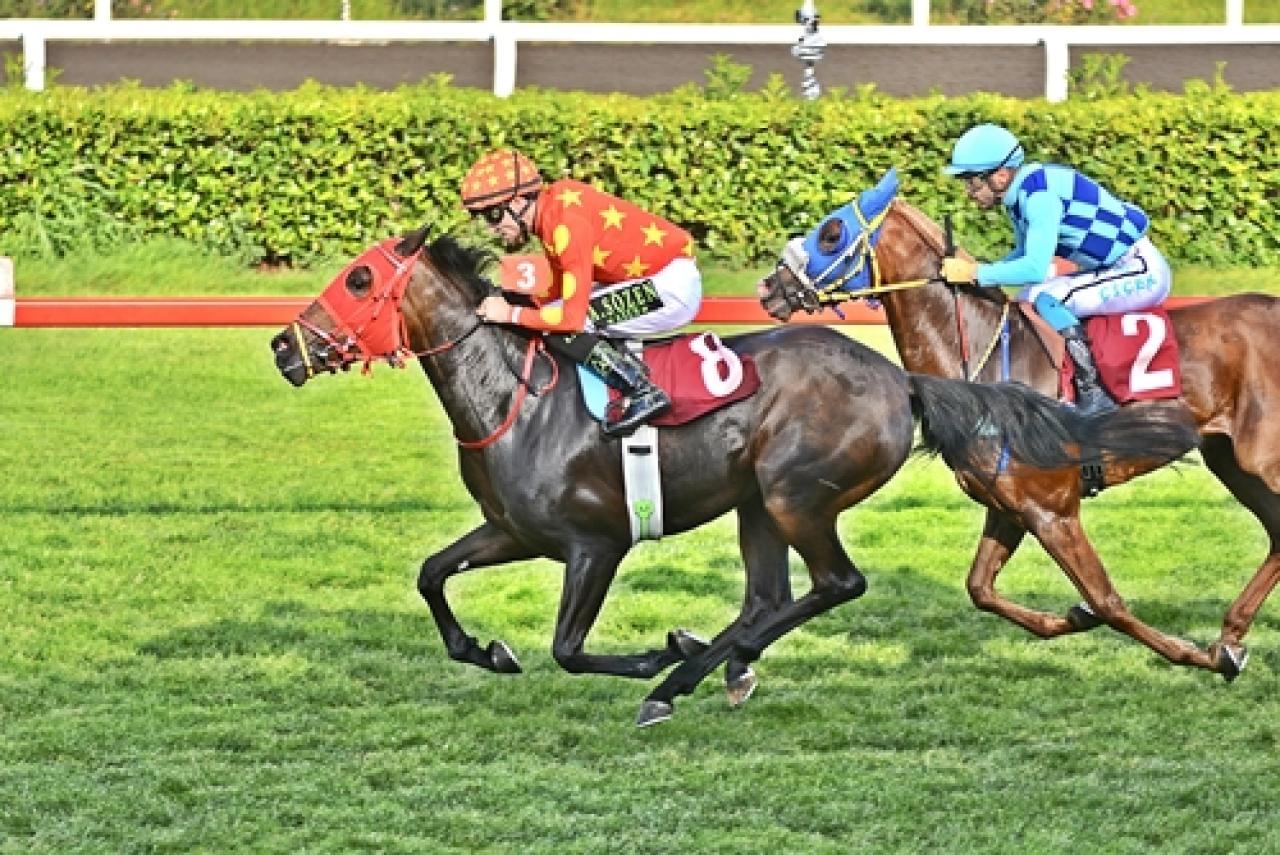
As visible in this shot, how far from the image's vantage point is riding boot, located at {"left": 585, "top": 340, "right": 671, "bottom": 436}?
20.8 feet

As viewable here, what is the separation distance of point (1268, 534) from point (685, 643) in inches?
77.5

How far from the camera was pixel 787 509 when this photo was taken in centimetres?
642

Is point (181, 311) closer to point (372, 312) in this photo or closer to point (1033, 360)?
point (372, 312)

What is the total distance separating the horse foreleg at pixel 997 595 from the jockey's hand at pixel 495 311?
1.72 metres

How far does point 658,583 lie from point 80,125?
6.70m

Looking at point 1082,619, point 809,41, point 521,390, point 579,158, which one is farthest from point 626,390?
point 809,41

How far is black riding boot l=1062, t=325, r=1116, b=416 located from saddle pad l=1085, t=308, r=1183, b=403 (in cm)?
2

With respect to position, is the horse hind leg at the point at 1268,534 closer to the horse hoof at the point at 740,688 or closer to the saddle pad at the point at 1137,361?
the saddle pad at the point at 1137,361

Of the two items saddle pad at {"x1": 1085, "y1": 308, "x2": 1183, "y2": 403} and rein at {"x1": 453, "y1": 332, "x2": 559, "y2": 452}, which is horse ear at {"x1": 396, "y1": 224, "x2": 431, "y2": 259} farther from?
saddle pad at {"x1": 1085, "y1": 308, "x2": 1183, "y2": 403}

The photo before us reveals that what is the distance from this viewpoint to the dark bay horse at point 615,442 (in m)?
6.37

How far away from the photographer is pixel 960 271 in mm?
6918

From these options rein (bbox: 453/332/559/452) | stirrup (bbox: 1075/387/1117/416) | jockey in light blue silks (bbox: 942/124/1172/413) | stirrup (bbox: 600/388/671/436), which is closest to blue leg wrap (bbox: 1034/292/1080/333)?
jockey in light blue silks (bbox: 942/124/1172/413)

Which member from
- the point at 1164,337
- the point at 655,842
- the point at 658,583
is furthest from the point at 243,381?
the point at 655,842

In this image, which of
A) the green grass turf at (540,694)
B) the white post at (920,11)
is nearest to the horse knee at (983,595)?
the green grass turf at (540,694)
